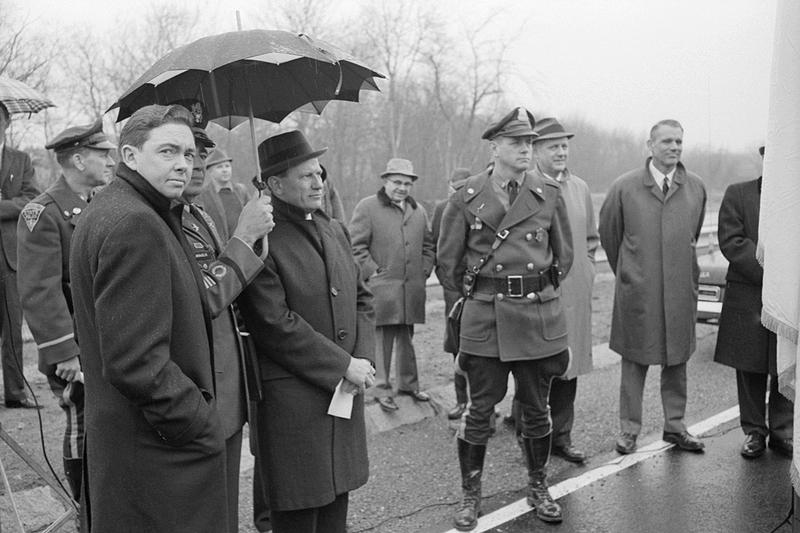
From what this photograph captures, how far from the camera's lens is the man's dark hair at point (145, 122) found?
251 cm

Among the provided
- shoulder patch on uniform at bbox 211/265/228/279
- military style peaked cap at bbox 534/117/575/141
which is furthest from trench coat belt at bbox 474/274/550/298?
shoulder patch on uniform at bbox 211/265/228/279

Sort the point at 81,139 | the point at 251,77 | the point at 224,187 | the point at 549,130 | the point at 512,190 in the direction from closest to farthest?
the point at 251,77, the point at 81,139, the point at 512,190, the point at 549,130, the point at 224,187

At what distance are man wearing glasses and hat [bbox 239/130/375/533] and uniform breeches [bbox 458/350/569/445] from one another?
1.00 m

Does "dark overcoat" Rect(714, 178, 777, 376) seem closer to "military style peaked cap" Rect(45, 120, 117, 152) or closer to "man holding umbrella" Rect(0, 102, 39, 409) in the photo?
"military style peaked cap" Rect(45, 120, 117, 152)

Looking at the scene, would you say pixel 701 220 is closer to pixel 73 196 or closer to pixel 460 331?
pixel 460 331

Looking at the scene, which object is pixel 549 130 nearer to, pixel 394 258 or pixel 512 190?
pixel 512 190

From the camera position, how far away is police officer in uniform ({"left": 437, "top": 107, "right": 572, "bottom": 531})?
4254 millimetres

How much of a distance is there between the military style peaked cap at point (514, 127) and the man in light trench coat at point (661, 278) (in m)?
1.43

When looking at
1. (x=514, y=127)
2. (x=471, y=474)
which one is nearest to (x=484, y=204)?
(x=514, y=127)

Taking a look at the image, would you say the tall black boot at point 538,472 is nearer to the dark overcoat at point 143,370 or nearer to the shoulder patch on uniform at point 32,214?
the dark overcoat at point 143,370

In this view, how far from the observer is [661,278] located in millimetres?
5398

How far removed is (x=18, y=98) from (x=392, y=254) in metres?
3.49

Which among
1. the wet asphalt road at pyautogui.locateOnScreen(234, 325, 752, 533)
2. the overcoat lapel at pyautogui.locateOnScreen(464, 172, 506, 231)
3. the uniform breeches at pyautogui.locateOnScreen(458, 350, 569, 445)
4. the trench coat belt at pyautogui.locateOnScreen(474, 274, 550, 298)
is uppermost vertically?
the overcoat lapel at pyautogui.locateOnScreen(464, 172, 506, 231)

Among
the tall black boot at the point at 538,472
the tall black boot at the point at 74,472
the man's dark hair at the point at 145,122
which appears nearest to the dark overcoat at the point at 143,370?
the man's dark hair at the point at 145,122
